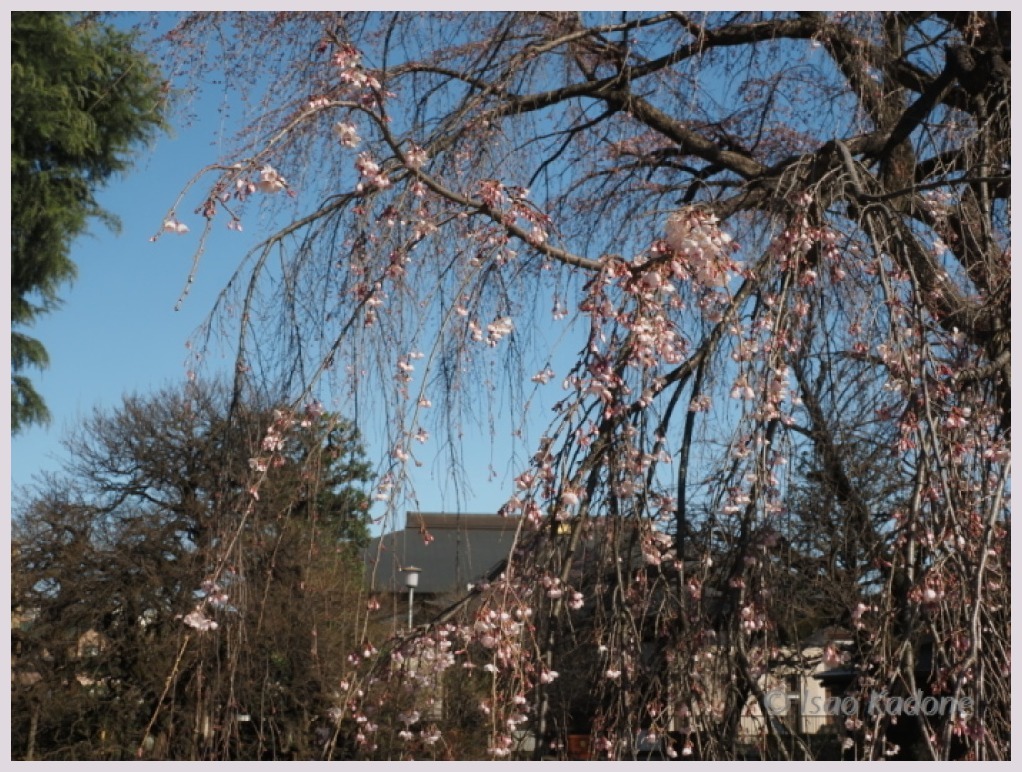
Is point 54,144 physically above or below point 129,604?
above

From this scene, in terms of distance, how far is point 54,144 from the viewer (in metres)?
9.65

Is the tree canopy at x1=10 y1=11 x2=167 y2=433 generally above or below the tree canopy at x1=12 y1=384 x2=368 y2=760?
above

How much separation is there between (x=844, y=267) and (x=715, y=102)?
1.47 metres

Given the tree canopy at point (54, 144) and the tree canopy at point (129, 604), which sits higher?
the tree canopy at point (54, 144)

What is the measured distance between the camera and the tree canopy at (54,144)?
896 centimetres

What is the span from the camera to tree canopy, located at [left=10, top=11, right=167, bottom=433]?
8.96 m

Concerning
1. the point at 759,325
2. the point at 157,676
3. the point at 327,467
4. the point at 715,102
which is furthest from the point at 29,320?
the point at 759,325

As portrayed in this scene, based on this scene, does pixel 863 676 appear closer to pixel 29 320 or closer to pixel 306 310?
pixel 306 310

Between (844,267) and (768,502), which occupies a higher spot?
(844,267)

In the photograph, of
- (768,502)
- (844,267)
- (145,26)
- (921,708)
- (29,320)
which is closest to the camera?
(921,708)

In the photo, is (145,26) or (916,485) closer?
(916,485)

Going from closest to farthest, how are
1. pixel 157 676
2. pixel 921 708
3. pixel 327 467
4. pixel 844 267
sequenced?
pixel 921 708 < pixel 327 467 < pixel 844 267 < pixel 157 676

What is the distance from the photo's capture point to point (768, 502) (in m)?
2.49

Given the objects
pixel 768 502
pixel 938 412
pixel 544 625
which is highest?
pixel 938 412
